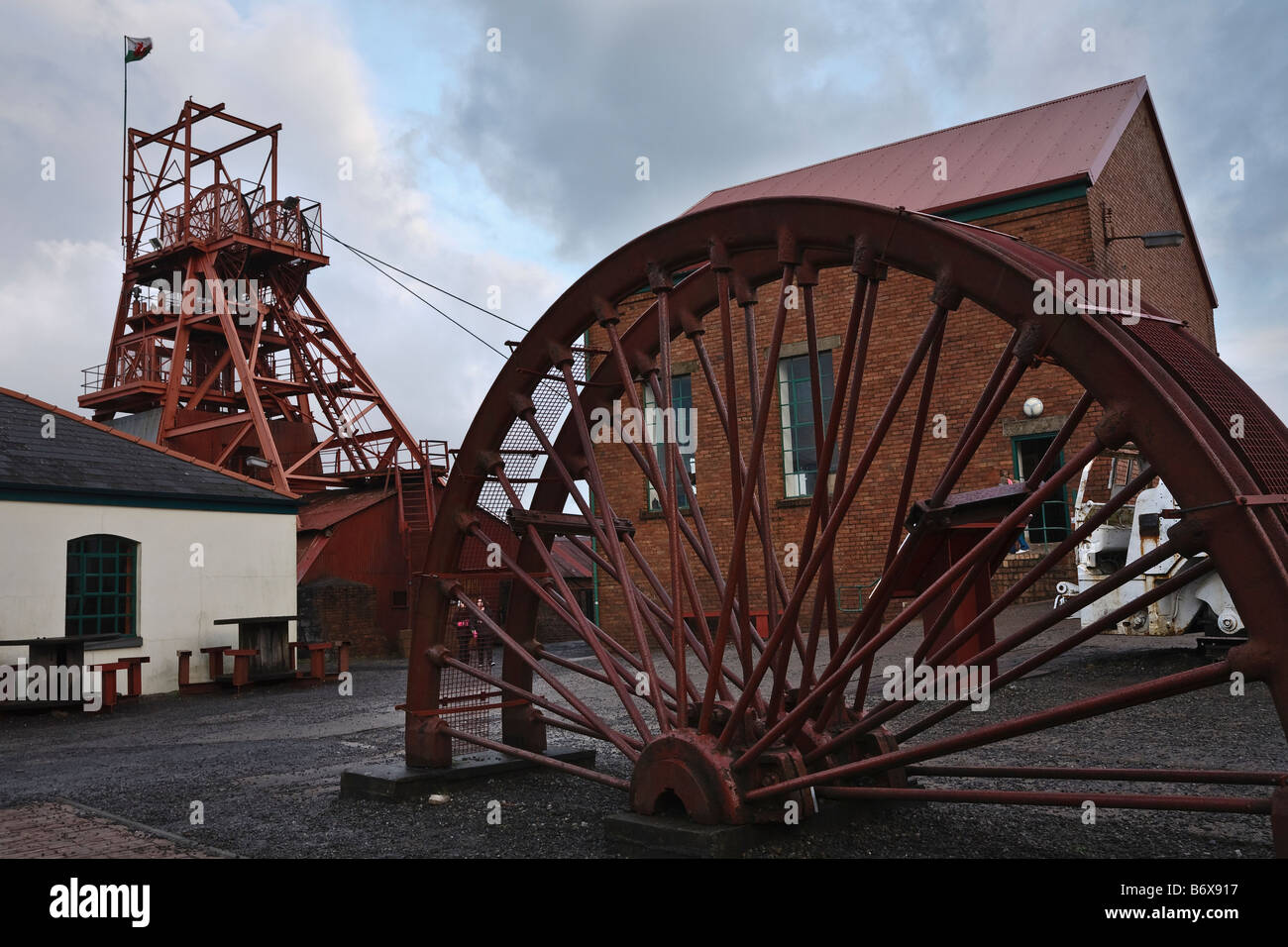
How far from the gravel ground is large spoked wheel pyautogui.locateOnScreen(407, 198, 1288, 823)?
0.84ft

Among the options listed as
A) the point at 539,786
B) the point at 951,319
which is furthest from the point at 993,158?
the point at 539,786

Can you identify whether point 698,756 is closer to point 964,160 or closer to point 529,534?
point 529,534

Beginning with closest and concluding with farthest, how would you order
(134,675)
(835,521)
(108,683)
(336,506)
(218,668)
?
(835,521) < (108,683) < (134,675) < (218,668) < (336,506)

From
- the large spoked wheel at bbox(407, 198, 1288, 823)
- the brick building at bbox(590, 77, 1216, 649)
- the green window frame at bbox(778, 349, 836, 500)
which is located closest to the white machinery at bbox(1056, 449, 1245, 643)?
the large spoked wheel at bbox(407, 198, 1288, 823)

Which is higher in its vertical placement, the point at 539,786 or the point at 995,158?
the point at 995,158

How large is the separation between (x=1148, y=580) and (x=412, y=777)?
7.72 meters

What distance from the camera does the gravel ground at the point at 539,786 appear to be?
522 centimetres

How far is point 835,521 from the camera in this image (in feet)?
15.1
